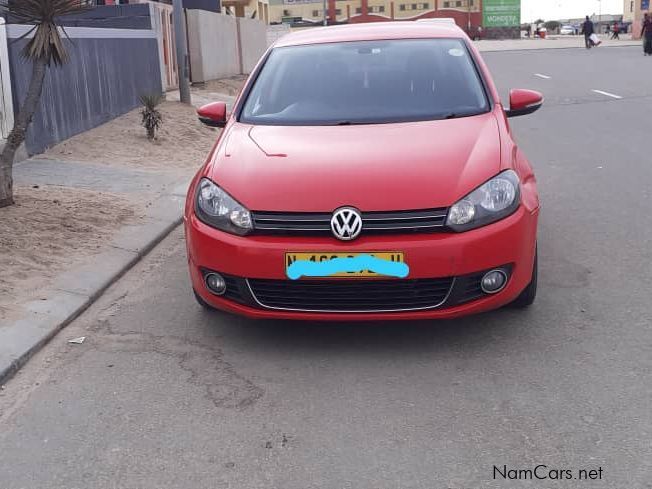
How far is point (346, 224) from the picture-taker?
12.7 ft

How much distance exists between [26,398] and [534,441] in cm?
227

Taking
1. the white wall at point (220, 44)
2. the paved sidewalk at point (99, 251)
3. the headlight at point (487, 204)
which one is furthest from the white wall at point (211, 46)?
the headlight at point (487, 204)

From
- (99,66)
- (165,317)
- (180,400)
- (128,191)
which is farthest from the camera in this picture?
(99,66)

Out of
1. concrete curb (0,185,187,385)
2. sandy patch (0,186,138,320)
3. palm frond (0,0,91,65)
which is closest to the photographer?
concrete curb (0,185,187,385)

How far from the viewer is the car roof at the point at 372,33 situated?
5.78 metres

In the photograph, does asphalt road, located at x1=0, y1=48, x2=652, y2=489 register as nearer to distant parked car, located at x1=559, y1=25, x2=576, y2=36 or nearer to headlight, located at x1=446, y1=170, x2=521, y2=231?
headlight, located at x1=446, y1=170, x2=521, y2=231

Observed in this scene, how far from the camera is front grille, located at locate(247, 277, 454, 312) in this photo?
3.92 metres

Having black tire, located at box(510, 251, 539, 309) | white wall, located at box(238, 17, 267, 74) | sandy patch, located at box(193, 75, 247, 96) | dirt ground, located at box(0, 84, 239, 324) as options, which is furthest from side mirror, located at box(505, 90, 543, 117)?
white wall, located at box(238, 17, 267, 74)

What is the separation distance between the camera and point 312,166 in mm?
4195

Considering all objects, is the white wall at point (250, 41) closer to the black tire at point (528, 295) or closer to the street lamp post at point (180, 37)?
the street lamp post at point (180, 37)

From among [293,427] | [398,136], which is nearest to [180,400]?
[293,427]

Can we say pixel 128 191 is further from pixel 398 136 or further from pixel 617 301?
pixel 617 301

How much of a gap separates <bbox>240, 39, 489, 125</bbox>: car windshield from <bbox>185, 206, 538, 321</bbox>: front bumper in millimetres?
1146

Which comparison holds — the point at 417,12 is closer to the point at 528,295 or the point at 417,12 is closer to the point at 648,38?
the point at 648,38
